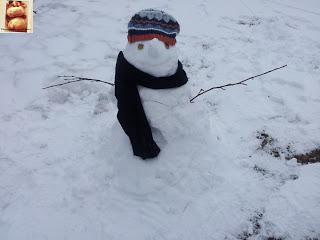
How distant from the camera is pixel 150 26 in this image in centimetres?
222

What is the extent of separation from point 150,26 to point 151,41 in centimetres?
10

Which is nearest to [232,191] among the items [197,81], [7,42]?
[197,81]

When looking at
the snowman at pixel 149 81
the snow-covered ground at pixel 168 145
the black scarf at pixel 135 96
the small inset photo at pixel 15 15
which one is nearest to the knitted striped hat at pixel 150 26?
the snowman at pixel 149 81

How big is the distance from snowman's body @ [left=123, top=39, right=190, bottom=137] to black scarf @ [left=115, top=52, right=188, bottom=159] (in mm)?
33

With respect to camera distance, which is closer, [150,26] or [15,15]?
[150,26]

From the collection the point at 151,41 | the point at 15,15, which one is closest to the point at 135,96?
the point at 151,41

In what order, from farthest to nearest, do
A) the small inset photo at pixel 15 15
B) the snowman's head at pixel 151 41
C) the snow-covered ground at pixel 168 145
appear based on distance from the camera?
the small inset photo at pixel 15 15, the snow-covered ground at pixel 168 145, the snowman's head at pixel 151 41

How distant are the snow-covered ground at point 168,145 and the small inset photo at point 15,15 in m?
0.43

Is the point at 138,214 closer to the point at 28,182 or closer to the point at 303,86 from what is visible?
the point at 28,182

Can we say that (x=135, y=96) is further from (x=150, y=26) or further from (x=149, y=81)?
(x=150, y=26)

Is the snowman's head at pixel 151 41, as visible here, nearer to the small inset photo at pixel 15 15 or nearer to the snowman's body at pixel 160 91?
the snowman's body at pixel 160 91

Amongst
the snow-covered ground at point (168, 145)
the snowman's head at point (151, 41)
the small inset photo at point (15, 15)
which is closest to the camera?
the snowman's head at point (151, 41)

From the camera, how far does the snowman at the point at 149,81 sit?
222 cm

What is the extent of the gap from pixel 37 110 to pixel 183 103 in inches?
61.1
